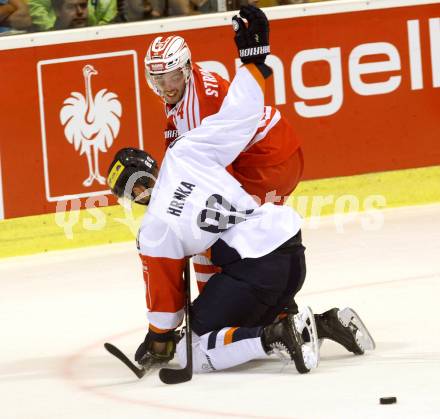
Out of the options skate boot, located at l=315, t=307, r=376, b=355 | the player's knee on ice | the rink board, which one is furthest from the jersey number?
the rink board

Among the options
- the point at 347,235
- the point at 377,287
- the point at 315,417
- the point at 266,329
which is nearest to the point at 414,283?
the point at 377,287

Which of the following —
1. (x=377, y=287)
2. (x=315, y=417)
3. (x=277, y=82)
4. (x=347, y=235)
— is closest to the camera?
(x=315, y=417)

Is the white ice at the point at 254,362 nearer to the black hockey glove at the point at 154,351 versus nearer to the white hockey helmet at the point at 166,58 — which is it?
the black hockey glove at the point at 154,351

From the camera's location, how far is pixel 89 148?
874 centimetres

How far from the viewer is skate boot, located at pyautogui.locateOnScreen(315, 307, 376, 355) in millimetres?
5504

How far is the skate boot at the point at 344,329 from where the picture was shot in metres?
5.50

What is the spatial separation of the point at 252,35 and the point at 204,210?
0.73 m

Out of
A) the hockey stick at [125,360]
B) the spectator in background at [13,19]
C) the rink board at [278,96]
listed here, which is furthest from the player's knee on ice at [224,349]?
the spectator in background at [13,19]

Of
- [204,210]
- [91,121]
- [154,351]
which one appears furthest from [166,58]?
[91,121]

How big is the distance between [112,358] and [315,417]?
156 centimetres

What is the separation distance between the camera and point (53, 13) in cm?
873

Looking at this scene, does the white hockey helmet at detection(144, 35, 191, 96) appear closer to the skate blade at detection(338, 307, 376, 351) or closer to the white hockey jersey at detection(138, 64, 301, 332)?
the white hockey jersey at detection(138, 64, 301, 332)

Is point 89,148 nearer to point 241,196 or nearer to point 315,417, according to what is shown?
point 241,196

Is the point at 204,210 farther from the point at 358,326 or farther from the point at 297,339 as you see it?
the point at 358,326
